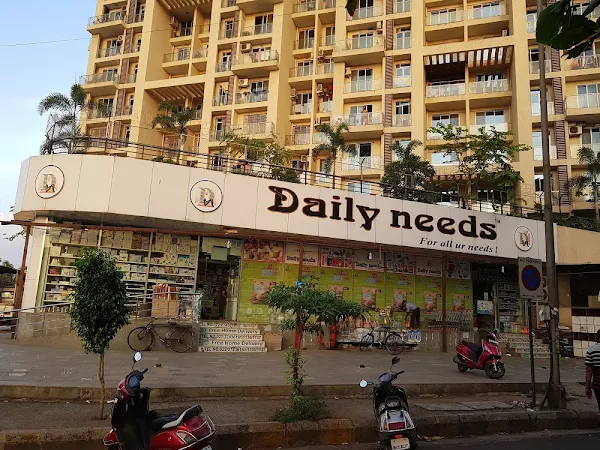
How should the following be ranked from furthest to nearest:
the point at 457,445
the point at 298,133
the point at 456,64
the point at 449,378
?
the point at 298,133 → the point at 456,64 → the point at 449,378 → the point at 457,445

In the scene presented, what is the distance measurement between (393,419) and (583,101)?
101 feet

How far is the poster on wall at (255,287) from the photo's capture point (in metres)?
15.5

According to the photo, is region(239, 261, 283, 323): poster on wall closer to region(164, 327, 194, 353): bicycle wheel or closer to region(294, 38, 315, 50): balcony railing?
region(164, 327, 194, 353): bicycle wheel

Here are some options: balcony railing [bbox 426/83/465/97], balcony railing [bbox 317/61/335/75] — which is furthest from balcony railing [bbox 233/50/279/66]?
balcony railing [bbox 426/83/465/97]

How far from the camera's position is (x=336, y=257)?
1658 cm

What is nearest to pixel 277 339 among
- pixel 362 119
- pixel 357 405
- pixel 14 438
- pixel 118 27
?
pixel 357 405

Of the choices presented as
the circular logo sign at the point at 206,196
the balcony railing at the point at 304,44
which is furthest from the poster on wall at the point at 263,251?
the balcony railing at the point at 304,44

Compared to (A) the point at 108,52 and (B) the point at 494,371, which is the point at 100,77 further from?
(B) the point at 494,371

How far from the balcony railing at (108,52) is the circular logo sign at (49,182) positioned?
31.4m

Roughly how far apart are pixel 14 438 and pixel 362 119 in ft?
99.8

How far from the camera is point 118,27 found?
40781 mm

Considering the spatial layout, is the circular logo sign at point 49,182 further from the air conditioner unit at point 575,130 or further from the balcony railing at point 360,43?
the air conditioner unit at point 575,130

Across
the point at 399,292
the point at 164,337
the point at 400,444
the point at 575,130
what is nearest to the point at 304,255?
the point at 399,292

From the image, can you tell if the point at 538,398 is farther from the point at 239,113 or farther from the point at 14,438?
the point at 239,113
